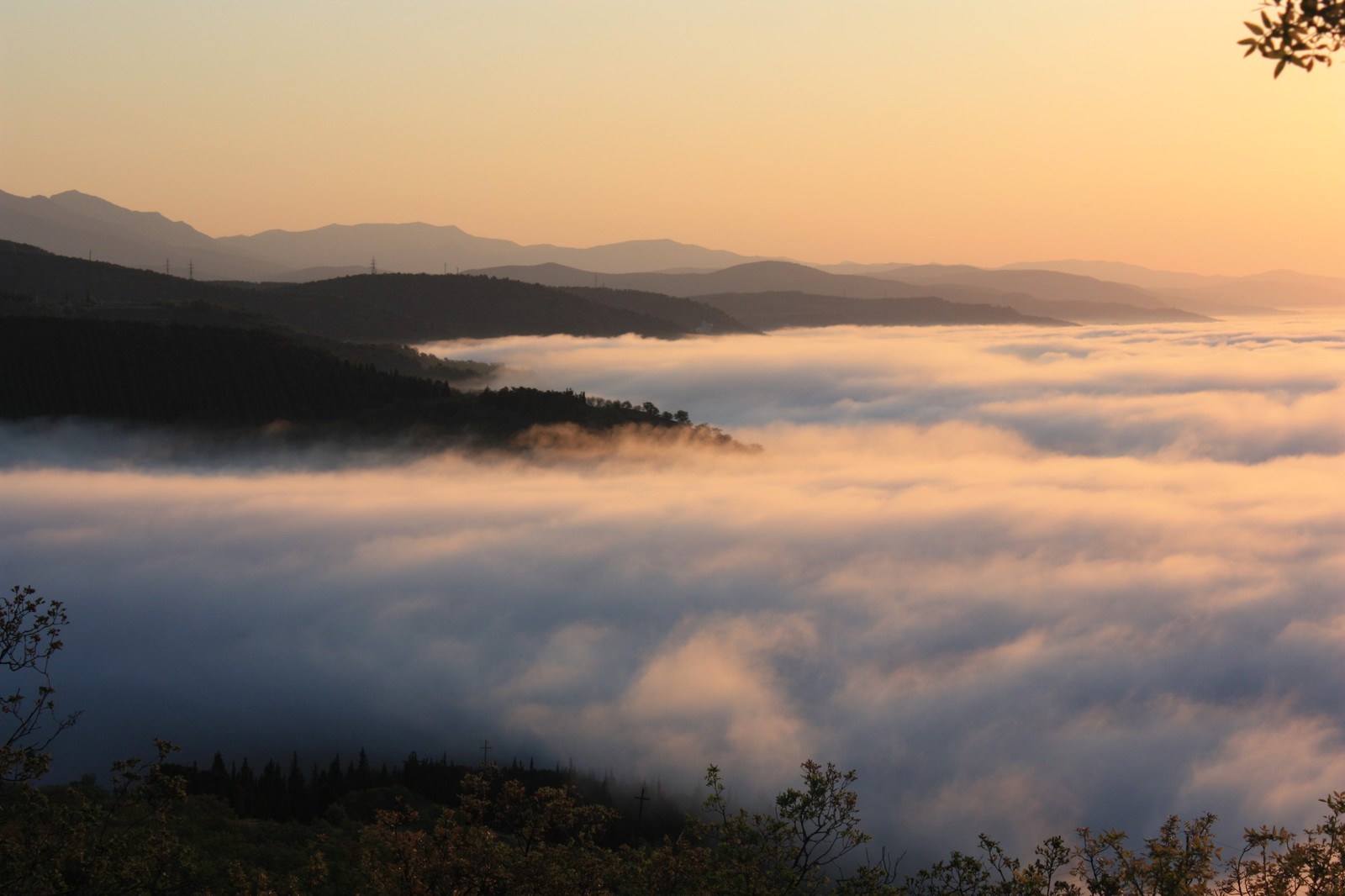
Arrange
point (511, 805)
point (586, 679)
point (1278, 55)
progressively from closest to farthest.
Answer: point (1278, 55), point (511, 805), point (586, 679)

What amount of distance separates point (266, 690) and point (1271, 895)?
170 m

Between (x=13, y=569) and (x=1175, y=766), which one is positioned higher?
(x=13, y=569)

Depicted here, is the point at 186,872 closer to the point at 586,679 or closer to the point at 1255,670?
the point at 586,679

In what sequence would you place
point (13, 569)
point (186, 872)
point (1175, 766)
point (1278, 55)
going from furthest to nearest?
1. point (13, 569)
2. point (1175, 766)
3. point (186, 872)
4. point (1278, 55)

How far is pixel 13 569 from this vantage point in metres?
197

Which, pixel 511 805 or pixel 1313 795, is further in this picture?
pixel 1313 795

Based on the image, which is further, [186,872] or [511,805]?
[511,805]

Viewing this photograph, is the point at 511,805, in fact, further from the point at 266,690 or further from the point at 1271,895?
the point at 266,690

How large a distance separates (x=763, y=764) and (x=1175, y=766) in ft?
189

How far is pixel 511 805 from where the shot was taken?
2914 cm

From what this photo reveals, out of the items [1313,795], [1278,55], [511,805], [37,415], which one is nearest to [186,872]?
[511,805]

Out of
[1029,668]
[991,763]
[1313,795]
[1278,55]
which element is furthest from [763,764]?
[1278,55]

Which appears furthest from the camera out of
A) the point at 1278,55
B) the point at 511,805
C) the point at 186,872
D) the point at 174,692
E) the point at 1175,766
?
the point at 174,692

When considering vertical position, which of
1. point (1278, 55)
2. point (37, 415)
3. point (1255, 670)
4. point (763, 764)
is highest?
point (1278, 55)
